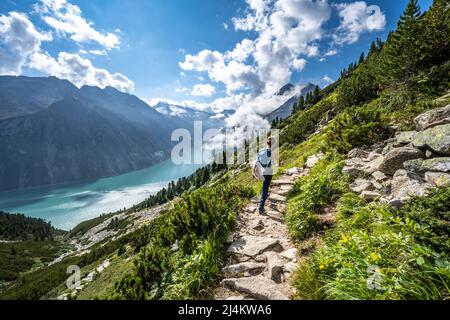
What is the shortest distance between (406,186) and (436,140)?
92.2 inches

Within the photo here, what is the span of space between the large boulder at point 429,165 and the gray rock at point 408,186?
1.26 feet

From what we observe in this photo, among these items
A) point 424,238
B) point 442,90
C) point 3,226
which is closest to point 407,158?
point 424,238

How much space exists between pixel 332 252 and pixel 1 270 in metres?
109

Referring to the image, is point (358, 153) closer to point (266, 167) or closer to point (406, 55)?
point (266, 167)

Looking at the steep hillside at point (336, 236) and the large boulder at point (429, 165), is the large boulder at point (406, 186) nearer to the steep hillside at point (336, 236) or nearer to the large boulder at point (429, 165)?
the steep hillside at point (336, 236)

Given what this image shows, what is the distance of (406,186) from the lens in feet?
15.2

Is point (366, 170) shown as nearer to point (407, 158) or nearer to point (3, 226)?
point (407, 158)

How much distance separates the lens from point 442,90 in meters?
11.9

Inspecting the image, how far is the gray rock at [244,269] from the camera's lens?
4.45 metres

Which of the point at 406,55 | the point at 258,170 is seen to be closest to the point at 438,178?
the point at 258,170

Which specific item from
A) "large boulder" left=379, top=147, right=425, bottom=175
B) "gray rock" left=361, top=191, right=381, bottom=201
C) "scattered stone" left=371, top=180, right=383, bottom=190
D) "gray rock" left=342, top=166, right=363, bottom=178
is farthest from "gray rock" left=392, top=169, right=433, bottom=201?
"gray rock" left=342, top=166, right=363, bottom=178

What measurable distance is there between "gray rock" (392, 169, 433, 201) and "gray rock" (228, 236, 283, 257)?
290 cm

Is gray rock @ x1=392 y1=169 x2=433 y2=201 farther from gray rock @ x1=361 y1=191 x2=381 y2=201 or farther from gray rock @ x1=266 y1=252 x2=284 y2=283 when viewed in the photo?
gray rock @ x1=266 y1=252 x2=284 y2=283
